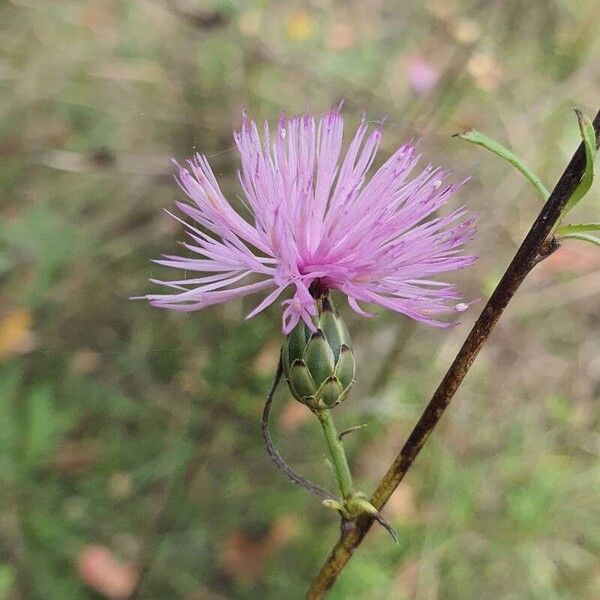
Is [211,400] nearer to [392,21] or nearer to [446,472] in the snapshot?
[446,472]

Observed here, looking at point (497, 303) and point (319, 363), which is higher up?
point (497, 303)

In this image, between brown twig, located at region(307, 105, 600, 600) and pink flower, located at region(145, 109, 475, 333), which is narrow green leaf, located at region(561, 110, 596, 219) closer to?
brown twig, located at region(307, 105, 600, 600)

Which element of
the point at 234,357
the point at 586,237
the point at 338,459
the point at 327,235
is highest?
the point at 586,237

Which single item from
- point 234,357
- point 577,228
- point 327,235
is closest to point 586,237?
point 577,228

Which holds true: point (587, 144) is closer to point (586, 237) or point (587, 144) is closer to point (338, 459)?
point (586, 237)

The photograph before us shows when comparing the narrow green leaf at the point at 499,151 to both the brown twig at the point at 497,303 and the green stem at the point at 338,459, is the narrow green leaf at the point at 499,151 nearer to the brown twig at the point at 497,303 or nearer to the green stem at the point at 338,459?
the brown twig at the point at 497,303

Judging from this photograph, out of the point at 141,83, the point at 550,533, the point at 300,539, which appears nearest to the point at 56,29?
the point at 141,83
